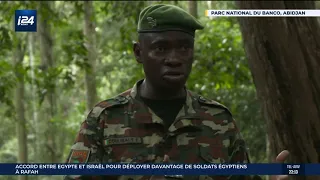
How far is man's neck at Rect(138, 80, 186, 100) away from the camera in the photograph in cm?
238

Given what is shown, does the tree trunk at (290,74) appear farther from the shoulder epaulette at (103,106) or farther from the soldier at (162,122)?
the shoulder epaulette at (103,106)

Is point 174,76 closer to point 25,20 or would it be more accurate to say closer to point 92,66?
point 25,20

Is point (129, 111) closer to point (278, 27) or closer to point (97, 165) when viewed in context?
point (97, 165)

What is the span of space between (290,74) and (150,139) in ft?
4.86

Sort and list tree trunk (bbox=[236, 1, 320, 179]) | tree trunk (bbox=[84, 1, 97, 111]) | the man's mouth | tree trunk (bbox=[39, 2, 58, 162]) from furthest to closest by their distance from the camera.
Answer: tree trunk (bbox=[39, 2, 58, 162]) < tree trunk (bbox=[84, 1, 97, 111]) < tree trunk (bbox=[236, 1, 320, 179]) < the man's mouth

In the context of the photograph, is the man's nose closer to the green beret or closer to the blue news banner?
the green beret

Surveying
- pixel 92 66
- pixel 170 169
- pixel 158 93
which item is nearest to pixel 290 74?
pixel 158 93

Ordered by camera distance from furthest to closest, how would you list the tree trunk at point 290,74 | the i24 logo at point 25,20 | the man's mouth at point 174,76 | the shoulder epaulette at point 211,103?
the tree trunk at point 290,74
the i24 logo at point 25,20
the shoulder epaulette at point 211,103
the man's mouth at point 174,76

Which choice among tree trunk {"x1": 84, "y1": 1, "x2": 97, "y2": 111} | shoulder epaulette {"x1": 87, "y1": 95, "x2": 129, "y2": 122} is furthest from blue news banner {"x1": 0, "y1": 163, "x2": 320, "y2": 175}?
tree trunk {"x1": 84, "y1": 1, "x2": 97, "y2": 111}

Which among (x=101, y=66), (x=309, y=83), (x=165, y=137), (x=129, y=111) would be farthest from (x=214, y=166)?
(x=101, y=66)

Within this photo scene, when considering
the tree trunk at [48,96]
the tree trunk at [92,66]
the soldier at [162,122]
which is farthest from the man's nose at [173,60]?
the tree trunk at [48,96]

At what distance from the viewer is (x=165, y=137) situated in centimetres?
237

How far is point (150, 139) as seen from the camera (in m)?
2.38

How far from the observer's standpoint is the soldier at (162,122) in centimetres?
234
